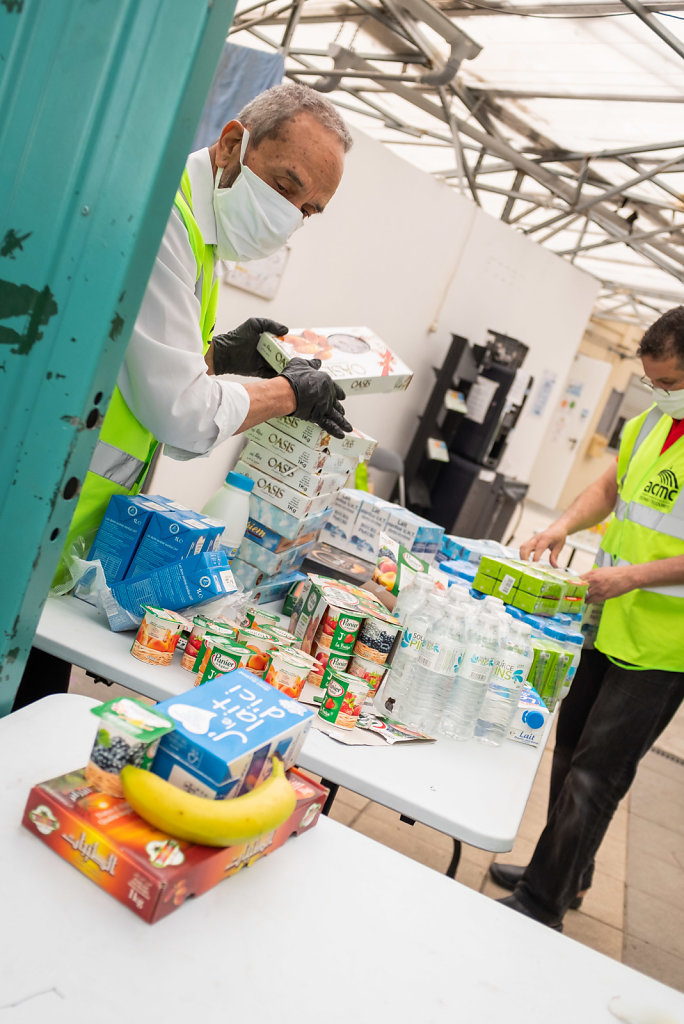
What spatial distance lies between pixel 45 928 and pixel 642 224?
31.8ft

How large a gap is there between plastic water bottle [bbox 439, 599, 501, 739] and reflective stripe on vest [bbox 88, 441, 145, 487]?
85cm

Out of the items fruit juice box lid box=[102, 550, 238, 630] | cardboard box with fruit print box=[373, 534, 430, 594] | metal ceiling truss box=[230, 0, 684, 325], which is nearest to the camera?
fruit juice box lid box=[102, 550, 238, 630]

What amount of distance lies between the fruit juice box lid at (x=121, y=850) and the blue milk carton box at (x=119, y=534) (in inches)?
31.0

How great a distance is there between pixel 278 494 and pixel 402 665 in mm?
620

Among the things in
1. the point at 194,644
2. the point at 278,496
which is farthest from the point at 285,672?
the point at 278,496

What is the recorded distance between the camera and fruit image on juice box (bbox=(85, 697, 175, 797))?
1.01m

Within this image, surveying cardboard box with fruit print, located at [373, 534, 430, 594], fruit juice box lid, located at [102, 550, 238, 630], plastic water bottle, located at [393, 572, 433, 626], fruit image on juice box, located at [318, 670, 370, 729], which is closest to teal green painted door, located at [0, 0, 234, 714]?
fruit juice box lid, located at [102, 550, 238, 630]

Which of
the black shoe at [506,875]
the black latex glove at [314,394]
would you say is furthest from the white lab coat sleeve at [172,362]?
the black shoe at [506,875]

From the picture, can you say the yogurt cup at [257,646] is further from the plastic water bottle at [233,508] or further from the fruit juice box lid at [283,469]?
the fruit juice box lid at [283,469]

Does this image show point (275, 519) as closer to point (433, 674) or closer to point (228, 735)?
point (433, 674)

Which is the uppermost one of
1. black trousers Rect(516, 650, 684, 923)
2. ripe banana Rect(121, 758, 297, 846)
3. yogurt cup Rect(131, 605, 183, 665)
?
ripe banana Rect(121, 758, 297, 846)

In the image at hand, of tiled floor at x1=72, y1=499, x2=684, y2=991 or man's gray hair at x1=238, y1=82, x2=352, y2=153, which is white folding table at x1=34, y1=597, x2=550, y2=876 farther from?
tiled floor at x1=72, y1=499, x2=684, y2=991

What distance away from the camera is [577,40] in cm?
557

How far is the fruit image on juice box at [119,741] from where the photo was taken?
39.9 inches
